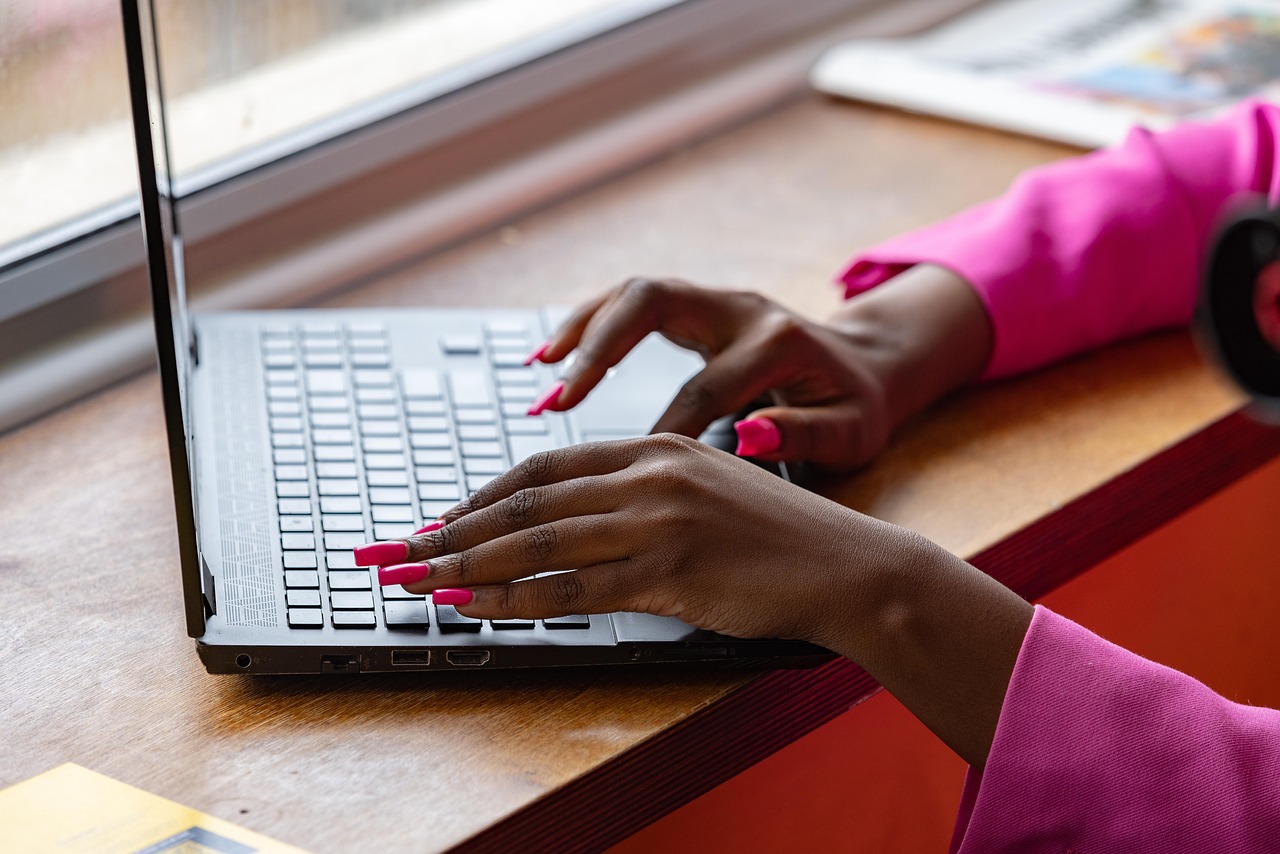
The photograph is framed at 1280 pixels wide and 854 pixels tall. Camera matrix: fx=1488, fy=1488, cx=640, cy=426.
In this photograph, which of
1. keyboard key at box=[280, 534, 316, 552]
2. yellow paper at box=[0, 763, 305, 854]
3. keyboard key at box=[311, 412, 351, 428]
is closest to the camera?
yellow paper at box=[0, 763, 305, 854]

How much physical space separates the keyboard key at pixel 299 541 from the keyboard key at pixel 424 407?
0.13 m

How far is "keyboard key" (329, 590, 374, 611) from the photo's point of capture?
0.59m

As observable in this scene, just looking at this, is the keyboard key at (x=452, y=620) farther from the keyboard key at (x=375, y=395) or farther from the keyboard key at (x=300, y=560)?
the keyboard key at (x=375, y=395)

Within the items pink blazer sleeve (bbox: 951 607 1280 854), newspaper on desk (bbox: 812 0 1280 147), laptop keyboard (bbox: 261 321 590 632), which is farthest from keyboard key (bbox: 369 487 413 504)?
newspaper on desk (bbox: 812 0 1280 147)

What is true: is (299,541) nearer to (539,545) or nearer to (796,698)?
(539,545)

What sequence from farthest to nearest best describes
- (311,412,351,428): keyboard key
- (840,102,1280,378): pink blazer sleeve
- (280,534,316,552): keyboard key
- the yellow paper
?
(840,102,1280,378): pink blazer sleeve < (311,412,351,428): keyboard key < (280,534,316,552): keyboard key < the yellow paper

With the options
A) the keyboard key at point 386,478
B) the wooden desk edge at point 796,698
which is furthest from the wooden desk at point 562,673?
the keyboard key at point 386,478

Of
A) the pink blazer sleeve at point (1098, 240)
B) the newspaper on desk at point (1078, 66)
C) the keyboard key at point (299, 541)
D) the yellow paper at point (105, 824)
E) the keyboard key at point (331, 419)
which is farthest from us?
the newspaper on desk at point (1078, 66)

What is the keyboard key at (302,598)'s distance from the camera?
587 mm

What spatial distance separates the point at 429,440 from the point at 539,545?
0.17 meters

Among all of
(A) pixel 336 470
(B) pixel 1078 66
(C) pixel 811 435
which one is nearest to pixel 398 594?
(A) pixel 336 470

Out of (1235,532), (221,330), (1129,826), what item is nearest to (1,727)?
(221,330)

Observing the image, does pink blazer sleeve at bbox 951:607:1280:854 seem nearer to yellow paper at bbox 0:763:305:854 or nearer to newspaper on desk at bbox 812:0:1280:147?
yellow paper at bbox 0:763:305:854

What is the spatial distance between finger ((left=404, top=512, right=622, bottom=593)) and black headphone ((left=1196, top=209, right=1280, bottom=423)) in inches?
12.0
